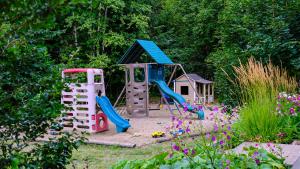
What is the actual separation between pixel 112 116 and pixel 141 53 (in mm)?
3763

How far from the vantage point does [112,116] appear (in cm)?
716

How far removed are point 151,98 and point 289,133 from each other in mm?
12313

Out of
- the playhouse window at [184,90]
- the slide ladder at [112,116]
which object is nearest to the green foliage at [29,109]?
the slide ladder at [112,116]

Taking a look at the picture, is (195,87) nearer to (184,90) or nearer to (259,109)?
(184,90)

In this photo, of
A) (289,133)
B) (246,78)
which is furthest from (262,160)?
(246,78)

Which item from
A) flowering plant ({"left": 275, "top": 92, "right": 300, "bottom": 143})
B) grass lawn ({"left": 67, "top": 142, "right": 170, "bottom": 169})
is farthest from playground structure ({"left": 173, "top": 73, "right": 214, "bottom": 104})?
flowering plant ({"left": 275, "top": 92, "right": 300, "bottom": 143})

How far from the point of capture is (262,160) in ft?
9.95

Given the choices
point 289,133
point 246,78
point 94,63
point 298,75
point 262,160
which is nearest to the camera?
point 262,160

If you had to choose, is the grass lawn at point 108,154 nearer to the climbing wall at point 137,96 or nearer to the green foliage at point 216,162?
the green foliage at point 216,162

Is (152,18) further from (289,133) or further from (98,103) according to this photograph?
(289,133)

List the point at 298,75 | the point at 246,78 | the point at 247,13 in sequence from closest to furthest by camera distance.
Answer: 1. the point at 246,78
2. the point at 298,75
3. the point at 247,13

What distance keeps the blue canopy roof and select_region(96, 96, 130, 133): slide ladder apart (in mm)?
2920

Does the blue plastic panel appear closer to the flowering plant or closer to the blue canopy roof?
the blue canopy roof

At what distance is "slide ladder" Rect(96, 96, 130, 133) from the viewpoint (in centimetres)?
708
